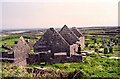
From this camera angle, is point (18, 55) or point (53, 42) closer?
point (18, 55)

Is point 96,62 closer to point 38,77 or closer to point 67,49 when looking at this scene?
point 67,49

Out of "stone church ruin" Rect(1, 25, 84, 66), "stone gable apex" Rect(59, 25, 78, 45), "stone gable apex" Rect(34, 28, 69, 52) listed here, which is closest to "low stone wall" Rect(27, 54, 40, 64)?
"stone church ruin" Rect(1, 25, 84, 66)

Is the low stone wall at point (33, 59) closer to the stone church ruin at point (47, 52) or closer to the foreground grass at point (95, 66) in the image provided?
the stone church ruin at point (47, 52)

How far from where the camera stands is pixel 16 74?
27.4 feet

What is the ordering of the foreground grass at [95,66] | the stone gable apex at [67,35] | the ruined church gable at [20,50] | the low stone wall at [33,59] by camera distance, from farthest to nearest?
the stone gable apex at [67,35]
the low stone wall at [33,59]
the ruined church gable at [20,50]
the foreground grass at [95,66]

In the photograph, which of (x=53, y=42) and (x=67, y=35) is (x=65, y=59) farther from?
(x=67, y=35)

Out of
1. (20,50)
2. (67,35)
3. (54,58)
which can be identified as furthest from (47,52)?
(67,35)

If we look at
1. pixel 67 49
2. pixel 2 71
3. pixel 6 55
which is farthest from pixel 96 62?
pixel 2 71

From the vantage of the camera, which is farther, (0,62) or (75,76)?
(0,62)

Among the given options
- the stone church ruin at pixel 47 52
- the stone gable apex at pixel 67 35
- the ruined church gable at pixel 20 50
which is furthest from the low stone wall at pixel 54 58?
the stone gable apex at pixel 67 35

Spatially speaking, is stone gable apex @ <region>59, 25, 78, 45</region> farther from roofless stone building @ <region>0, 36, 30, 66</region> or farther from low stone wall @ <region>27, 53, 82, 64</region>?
roofless stone building @ <region>0, 36, 30, 66</region>

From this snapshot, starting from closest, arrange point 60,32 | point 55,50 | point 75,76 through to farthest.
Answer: point 75,76
point 55,50
point 60,32

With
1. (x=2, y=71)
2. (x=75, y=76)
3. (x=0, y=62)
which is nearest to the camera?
(x=75, y=76)

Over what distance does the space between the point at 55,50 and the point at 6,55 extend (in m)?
2.14
